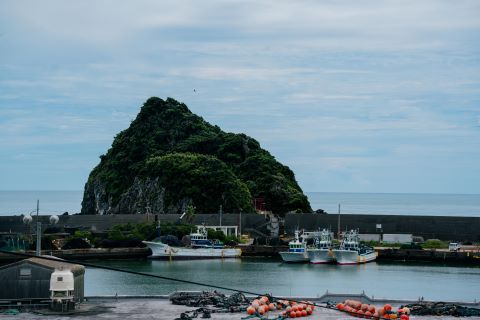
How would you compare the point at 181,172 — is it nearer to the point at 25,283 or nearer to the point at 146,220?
the point at 146,220

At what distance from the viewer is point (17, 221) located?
4998 inches

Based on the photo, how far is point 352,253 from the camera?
112 m

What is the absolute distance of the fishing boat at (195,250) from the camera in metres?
114

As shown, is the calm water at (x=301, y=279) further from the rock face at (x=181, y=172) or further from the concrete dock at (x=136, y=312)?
the rock face at (x=181, y=172)

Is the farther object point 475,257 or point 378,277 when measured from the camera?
point 475,257

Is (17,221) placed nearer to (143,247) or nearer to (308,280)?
(143,247)

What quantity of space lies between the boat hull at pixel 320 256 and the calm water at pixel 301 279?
2.91 m

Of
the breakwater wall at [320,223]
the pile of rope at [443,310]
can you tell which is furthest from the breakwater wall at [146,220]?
the pile of rope at [443,310]

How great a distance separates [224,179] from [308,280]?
55.7m

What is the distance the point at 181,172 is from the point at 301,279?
5915 cm

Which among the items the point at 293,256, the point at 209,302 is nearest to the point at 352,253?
the point at 293,256

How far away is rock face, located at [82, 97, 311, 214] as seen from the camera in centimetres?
14588

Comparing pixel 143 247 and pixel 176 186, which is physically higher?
pixel 176 186

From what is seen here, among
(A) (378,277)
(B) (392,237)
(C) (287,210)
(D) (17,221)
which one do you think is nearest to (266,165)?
(C) (287,210)
